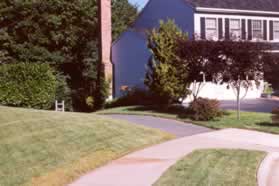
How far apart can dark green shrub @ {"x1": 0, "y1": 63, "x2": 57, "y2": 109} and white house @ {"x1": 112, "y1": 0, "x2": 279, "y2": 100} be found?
610cm

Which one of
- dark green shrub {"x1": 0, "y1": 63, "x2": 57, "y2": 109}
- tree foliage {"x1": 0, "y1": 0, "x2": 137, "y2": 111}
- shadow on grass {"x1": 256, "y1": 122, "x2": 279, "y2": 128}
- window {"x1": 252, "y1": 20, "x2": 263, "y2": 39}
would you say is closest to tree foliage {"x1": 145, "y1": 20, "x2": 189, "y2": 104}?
shadow on grass {"x1": 256, "y1": 122, "x2": 279, "y2": 128}

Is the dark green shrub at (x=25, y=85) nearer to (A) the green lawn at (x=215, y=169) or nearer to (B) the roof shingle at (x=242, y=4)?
(B) the roof shingle at (x=242, y=4)

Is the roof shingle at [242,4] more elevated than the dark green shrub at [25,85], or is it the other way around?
the roof shingle at [242,4]

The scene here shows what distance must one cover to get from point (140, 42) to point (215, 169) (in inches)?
823

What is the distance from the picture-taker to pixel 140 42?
29.2 m

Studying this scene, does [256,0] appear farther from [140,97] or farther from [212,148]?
[212,148]

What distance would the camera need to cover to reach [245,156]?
33.7 feet

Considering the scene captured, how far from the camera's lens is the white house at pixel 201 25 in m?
27.0

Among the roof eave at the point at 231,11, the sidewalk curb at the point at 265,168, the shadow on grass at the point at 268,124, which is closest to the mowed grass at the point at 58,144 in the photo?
the sidewalk curb at the point at 265,168

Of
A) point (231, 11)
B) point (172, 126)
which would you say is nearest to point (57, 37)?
point (231, 11)

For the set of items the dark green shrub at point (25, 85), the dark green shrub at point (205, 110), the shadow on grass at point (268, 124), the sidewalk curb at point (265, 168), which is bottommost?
the sidewalk curb at point (265, 168)

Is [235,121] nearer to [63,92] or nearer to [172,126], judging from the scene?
[172,126]

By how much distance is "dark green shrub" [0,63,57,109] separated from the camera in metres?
25.3

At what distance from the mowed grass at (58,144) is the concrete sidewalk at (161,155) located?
43cm
